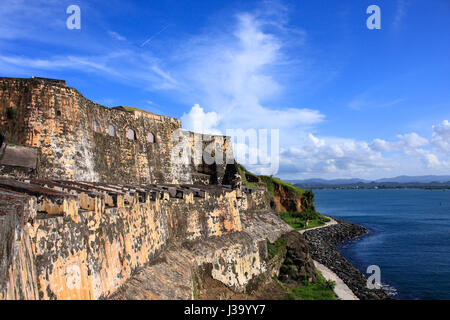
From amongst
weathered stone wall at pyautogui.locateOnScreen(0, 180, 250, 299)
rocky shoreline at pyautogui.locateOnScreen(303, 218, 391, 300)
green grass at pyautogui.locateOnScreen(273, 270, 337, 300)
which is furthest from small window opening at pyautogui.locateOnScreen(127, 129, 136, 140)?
rocky shoreline at pyautogui.locateOnScreen(303, 218, 391, 300)

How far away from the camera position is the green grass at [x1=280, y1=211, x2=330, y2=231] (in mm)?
66331

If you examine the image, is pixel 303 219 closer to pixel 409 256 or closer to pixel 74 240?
pixel 409 256

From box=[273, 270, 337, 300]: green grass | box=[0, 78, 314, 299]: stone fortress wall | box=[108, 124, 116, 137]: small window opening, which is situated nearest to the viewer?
box=[0, 78, 314, 299]: stone fortress wall

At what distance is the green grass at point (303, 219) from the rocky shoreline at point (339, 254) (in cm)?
282

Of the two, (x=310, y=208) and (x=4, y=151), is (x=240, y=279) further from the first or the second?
(x=310, y=208)

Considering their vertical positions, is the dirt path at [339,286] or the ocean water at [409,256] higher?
the dirt path at [339,286]

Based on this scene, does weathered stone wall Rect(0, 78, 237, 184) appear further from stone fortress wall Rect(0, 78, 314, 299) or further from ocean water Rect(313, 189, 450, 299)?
ocean water Rect(313, 189, 450, 299)

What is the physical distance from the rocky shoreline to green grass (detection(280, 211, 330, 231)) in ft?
9.25

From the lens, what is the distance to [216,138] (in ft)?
127

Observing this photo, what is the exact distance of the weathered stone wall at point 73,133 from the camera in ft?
58.0

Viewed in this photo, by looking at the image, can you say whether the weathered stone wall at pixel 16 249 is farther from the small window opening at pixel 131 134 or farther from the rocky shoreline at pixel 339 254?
the rocky shoreline at pixel 339 254

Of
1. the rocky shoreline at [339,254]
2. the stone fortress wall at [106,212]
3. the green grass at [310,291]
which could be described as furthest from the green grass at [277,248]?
the rocky shoreline at [339,254]

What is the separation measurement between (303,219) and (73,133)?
196ft
